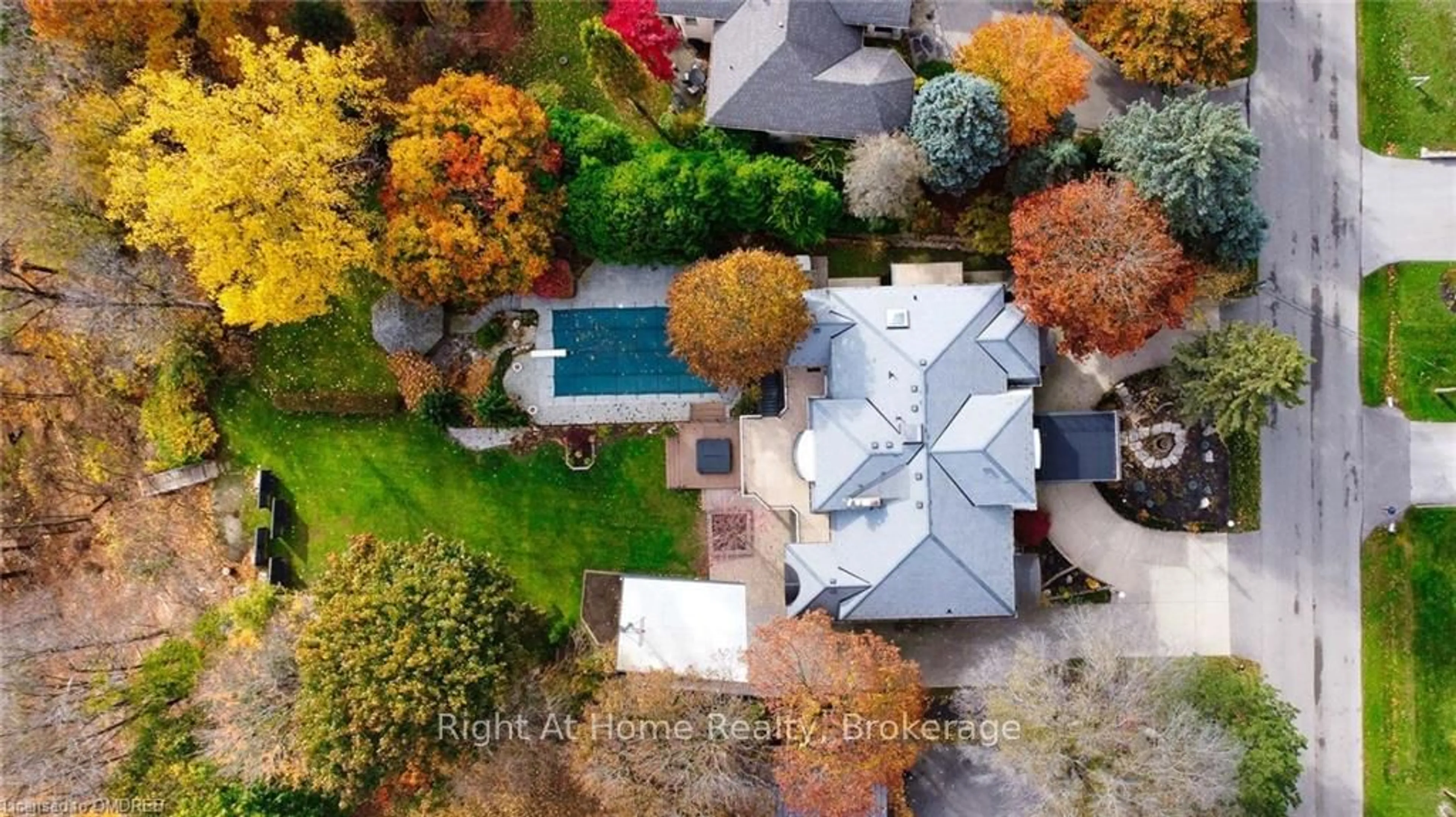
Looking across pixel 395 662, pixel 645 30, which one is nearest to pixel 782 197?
pixel 645 30

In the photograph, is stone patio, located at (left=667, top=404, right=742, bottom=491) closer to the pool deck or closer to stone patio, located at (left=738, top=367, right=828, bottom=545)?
the pool deck

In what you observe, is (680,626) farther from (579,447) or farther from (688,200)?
(688,200)

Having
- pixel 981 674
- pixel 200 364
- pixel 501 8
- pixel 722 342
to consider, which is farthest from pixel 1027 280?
pixel 200 364

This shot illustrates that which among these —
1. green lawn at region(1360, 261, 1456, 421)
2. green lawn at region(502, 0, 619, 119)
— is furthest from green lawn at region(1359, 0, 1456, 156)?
green lawn at region(502, 0, 619, 119)

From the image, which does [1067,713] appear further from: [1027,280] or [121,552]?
[121,552]

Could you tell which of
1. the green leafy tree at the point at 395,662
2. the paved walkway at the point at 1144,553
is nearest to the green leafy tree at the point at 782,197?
the paved walkway at the point at 1144,553

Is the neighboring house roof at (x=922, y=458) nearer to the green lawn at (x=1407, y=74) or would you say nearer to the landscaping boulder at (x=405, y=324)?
the landscaping boulder at (x=405, y=324)
